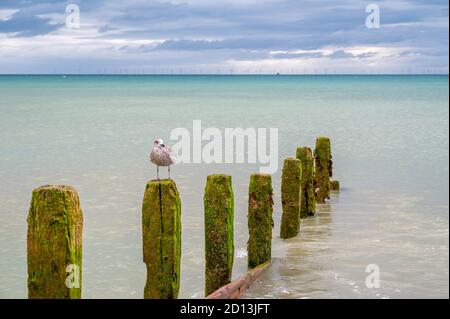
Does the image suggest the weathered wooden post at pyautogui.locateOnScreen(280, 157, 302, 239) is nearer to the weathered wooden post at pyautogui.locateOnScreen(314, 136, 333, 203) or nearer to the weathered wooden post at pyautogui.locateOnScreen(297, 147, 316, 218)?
the weathered wooden post at pyautogui.locateOnScreen(297, 147, 316, 218)

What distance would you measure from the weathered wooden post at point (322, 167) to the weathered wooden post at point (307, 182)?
1492mm

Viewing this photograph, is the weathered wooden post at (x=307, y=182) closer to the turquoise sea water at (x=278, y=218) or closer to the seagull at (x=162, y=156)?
the turquoise sea water at (x=278, y=218)

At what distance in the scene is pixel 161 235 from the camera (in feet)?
25.7

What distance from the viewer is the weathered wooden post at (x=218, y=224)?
887 centimetres

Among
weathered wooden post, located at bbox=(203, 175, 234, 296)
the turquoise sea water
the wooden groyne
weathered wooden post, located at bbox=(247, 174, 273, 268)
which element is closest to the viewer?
the wooden groyne

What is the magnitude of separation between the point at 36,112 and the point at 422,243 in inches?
1970

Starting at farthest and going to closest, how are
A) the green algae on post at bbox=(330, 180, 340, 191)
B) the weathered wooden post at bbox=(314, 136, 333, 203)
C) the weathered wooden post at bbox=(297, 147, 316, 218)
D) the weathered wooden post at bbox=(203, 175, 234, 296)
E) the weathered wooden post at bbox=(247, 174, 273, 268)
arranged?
the green algae on post at bbox=(330, 180, 340, 191)
the weathered wooden post at bbox=(314, 136, 333, 203)
the weathered wooden post at bbox=(297, 147, 316, 218)
the weathered wooden post at bbox=(247, 174, 273, 268)
the weathered wooden post at bbox=(203, 175, 234, 296)

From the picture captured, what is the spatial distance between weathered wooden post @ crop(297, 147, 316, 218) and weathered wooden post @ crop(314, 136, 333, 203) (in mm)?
1492

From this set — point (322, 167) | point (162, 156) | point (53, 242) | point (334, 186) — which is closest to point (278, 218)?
point (322, 167)

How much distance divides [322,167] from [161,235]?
852 centimetres

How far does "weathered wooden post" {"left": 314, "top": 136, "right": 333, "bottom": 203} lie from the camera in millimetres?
15750

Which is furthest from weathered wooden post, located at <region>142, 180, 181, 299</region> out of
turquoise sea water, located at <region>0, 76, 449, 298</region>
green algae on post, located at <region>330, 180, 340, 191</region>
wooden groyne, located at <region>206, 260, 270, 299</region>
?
green algae on post, located at <region>330, 180, 340, 191</region>

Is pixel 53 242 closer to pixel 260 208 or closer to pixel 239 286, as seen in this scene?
pixel 239 286

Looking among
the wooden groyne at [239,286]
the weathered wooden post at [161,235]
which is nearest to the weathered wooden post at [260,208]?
the wooden groyne at [239,286]
